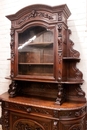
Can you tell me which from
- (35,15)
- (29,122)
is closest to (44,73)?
(29,122)

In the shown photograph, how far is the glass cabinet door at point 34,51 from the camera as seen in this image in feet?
5.95

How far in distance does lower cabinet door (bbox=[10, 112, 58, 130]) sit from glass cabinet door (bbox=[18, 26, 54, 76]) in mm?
558

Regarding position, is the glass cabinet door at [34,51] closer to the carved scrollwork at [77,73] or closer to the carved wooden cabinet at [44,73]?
the carved wooden cabinet at [44,73]

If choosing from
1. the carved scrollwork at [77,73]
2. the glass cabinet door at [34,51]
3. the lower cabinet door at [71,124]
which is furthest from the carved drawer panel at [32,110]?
the carved scrollwork at [77,73]

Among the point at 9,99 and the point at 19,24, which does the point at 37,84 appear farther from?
the point at 19,24

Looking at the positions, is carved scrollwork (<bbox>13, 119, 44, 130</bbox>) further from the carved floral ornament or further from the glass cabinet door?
the carved floral ornament

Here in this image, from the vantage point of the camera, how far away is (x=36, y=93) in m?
2.08

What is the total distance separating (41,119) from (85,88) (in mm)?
745

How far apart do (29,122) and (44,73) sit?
0.65 meters

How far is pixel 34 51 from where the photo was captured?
1.92m

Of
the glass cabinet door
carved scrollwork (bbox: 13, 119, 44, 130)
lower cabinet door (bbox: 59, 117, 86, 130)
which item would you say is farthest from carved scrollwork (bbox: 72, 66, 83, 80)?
carved scrollwork (bbox: 13, 119, 44, 130)

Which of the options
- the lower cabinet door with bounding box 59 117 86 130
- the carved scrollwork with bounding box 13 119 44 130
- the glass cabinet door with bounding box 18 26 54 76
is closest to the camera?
the lower cabinet door with bounding box 59 117 86 130

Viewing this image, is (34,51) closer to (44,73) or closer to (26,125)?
(44,73)

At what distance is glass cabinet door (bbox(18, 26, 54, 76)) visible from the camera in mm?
1814
